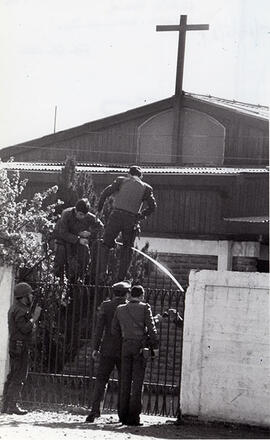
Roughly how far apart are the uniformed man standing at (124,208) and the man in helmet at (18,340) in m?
1.59

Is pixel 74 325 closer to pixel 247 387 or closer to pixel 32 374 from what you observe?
pixel 32 374

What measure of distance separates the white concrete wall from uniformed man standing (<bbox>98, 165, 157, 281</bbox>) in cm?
158

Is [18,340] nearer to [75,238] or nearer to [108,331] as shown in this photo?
[108,331]

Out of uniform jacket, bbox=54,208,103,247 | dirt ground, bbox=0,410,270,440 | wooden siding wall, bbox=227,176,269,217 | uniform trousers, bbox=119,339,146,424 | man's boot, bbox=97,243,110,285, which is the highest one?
wooden siding wall, bbox=227,176,269,217

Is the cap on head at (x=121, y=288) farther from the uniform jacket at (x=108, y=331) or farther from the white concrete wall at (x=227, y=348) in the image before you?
the white concrete wall at (x=227, y=348)

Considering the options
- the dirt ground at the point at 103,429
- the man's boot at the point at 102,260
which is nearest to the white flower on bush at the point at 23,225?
the man's boot at the point at 102,260

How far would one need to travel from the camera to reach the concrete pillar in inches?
819

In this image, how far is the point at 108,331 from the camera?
1270 centimetres

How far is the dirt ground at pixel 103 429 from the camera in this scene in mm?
11258

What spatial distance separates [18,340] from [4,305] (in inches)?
48.7

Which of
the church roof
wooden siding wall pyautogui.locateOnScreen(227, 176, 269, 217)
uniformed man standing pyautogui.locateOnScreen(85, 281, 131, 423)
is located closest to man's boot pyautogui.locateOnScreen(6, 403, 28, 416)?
uniformed man standing pyautogui.locateOnScreen(85, 281, 131, 423)

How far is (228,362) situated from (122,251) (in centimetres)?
250

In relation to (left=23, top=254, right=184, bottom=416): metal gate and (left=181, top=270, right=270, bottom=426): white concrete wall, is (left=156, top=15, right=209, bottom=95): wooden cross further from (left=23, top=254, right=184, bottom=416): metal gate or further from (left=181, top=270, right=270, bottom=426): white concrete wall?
(left=181, top=270, right=270, bottom=426): white concrete wall

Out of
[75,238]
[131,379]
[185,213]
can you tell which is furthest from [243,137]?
[131,379]
